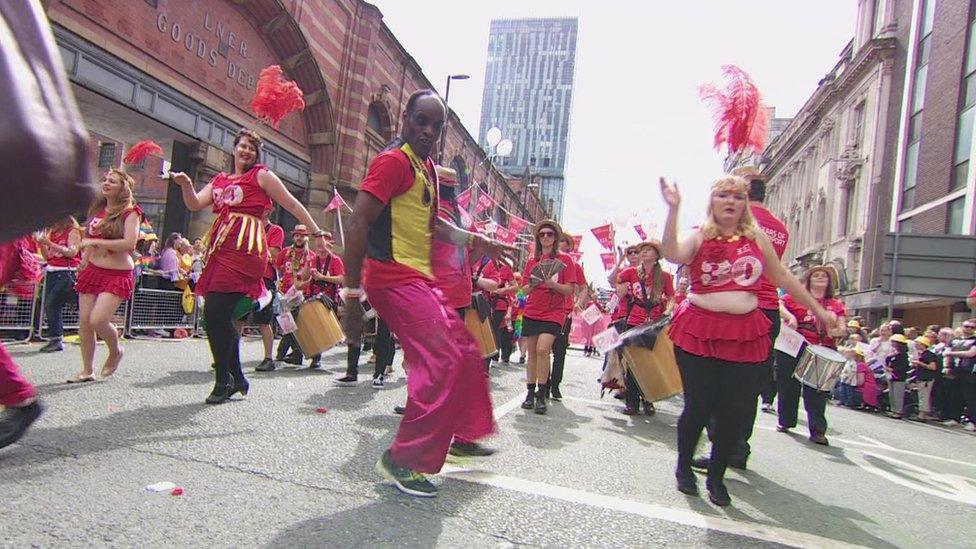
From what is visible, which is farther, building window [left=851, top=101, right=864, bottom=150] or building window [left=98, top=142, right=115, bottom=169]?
building window [left=851, top=101, right=864, bottom=150]

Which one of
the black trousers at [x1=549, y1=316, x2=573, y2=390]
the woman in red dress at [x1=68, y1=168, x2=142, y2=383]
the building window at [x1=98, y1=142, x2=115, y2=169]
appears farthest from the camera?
the building window at [x1=98, y1=142, x2=115, y2=169]

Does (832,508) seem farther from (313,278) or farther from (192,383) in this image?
(313,278)

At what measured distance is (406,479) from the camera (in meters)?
2.83

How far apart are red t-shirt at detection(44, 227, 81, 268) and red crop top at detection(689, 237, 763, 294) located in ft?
23.6

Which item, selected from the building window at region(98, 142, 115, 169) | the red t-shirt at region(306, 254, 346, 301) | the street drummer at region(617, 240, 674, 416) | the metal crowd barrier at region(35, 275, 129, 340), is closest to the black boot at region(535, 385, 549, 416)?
the street drummer at region(617, 240, 674, 416)

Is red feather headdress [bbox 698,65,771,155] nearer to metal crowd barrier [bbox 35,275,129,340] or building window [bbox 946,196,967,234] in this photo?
metal crowd barrier [bbox 35,275,129,340]

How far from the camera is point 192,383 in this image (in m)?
5.47

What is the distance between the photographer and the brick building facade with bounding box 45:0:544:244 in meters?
12.2

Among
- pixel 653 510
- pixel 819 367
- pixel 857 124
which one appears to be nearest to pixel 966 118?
pixel 857 124

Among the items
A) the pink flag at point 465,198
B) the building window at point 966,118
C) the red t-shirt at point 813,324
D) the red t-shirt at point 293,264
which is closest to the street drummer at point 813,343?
the red t-shirt at point 813,324

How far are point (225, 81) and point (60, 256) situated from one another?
9776mm

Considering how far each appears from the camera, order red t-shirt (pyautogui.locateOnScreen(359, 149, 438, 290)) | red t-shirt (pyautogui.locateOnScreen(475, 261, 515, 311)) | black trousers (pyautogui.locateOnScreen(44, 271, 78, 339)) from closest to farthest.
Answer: red t-shirt (pyautogui.locateOnScreen(359, 149, 438, 290))
black trousers (pyautogui.locateOnScreen(44, 271, 78, 339))
red t-shirt (pyautogui.locateOnScreen(475, 261, 515, 311))

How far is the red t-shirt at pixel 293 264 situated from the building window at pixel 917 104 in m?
27.0

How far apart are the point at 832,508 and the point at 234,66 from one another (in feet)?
54.4
